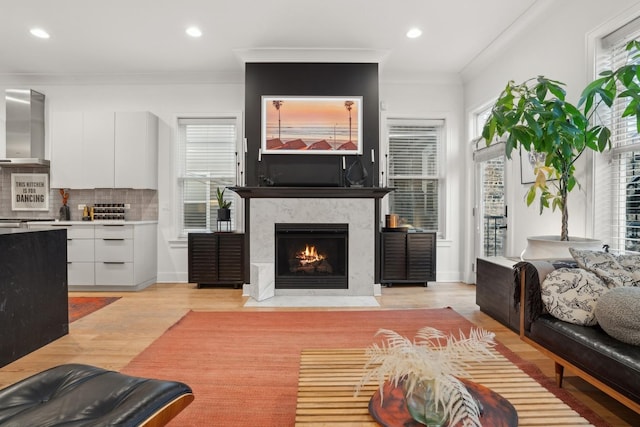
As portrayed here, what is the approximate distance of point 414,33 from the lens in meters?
3.76

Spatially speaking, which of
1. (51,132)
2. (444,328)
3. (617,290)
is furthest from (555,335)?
(51,132)

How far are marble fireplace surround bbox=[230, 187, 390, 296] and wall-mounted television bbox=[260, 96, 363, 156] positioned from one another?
0.62 m

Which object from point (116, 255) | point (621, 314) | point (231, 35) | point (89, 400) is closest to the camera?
point (89, 400)

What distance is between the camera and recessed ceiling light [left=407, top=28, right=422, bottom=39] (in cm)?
371

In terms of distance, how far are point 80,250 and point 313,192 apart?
3.04 meters

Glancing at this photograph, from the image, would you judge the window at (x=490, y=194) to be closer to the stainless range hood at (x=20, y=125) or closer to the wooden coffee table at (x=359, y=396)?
the wooden coffee table at (x=359, y=396)

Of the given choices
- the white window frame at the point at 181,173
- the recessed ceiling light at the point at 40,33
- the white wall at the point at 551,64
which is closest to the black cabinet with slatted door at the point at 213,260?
the white window frame at the point at 181,173

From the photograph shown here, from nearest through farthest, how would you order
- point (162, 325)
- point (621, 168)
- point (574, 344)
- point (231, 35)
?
point (574, 344)
point (621, 168)
point (162, 325)
point (231, 35)

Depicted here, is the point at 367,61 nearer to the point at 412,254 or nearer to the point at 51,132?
the point at 412,254

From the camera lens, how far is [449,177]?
195 inches

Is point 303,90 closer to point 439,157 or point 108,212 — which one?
point 439,157

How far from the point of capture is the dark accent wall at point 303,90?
4.23m

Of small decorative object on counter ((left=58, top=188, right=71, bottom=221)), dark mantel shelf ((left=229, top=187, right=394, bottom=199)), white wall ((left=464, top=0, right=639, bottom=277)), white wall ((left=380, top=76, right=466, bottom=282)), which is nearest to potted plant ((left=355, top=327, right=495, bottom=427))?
white wall ((left=464, top=0, right=639, bottom=277))

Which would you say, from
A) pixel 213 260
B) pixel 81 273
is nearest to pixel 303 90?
pixel 213 260
